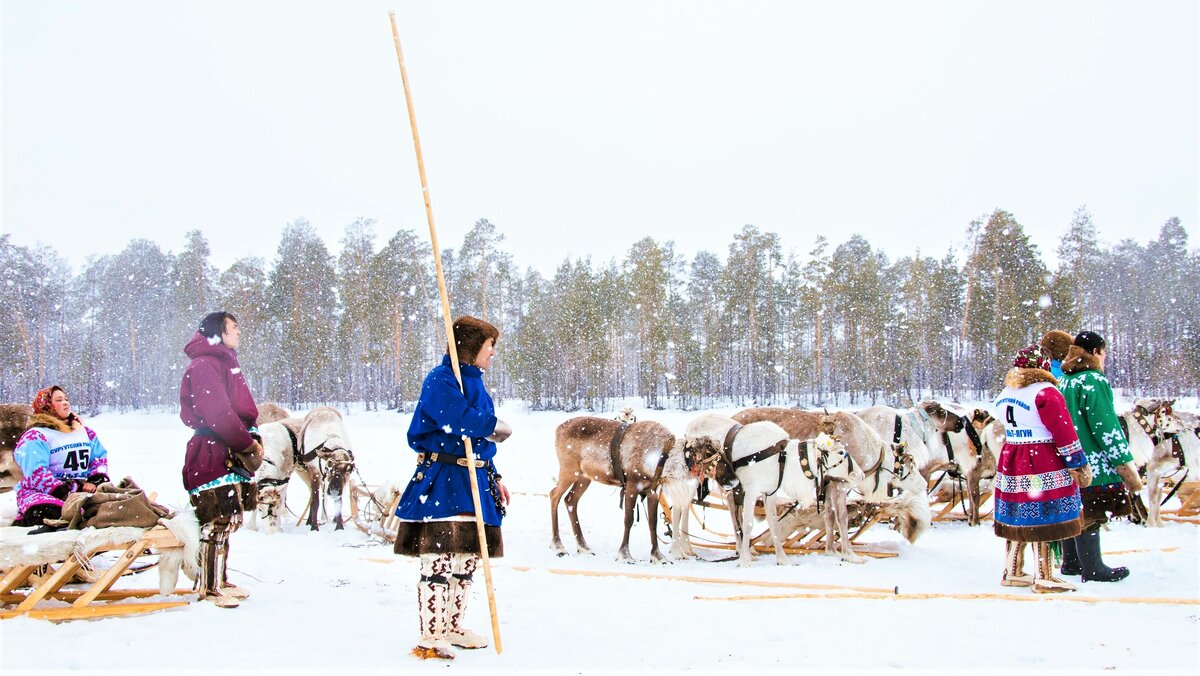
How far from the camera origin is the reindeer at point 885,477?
779 centimetres

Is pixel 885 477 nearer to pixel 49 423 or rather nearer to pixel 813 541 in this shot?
pixel 813 541

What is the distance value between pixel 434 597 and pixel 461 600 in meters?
0.21

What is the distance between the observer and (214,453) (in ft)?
14.9

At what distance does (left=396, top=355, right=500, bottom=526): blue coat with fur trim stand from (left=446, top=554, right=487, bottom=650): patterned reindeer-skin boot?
0.79ft

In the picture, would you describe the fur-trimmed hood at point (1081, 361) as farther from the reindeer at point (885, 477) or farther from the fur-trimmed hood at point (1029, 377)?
the reindeer at point (885, 477)

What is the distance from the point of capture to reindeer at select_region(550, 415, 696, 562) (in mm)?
7707

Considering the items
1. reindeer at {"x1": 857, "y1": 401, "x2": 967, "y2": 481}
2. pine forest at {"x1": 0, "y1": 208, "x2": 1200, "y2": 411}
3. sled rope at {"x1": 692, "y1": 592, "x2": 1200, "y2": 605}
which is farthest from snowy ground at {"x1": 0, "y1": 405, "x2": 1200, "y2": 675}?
pine forest at {"x1": 0, "y1": 208, "x2": 1200, "y2": 411}

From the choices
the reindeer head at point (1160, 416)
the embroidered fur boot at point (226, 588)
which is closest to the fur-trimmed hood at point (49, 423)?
the embroidered fur boot at point (226, 588)

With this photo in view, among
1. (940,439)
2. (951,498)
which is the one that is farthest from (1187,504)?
(940,439)

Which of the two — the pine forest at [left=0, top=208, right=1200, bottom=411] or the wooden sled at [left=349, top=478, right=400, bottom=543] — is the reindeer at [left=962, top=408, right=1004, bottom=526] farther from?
the pine forest at [left=0, top=208, right=1200, bottom=411]

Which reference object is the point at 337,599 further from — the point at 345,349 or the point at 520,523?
the point at 345,349

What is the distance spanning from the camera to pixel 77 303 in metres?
41.9

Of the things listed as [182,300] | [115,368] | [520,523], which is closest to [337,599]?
[520,523]

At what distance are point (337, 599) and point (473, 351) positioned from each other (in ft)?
8.15
